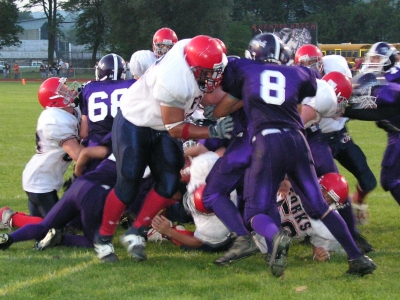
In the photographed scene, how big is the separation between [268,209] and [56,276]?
1.34 m

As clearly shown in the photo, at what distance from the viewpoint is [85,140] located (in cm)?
499

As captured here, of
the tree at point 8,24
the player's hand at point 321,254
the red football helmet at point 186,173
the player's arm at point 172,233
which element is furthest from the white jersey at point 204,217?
the tree at point 8,24

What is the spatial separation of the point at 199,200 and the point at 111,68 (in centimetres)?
144

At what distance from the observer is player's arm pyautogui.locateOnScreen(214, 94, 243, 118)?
12.9 feet

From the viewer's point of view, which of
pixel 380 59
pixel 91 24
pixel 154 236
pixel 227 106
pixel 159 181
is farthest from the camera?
pixel 91 24

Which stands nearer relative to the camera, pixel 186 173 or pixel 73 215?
pixel 73 215

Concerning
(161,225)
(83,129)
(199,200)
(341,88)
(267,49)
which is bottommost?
(161,225)

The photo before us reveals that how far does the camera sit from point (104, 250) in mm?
4098

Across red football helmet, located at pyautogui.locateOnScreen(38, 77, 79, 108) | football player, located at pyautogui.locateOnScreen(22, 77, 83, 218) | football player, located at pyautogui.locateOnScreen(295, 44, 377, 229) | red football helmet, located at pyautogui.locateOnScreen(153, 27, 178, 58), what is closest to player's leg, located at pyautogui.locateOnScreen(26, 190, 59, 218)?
football player, located at pyautogui.locateOnScreen(22, 77, 83, 218)

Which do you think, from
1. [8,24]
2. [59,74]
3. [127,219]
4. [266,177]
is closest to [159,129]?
[266,177]

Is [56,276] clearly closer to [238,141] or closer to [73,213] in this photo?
[73,213]

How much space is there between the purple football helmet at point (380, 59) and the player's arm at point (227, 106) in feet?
6.26

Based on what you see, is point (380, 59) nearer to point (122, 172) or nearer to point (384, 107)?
point (384, 107)

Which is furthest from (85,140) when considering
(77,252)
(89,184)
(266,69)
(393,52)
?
(393,52)
